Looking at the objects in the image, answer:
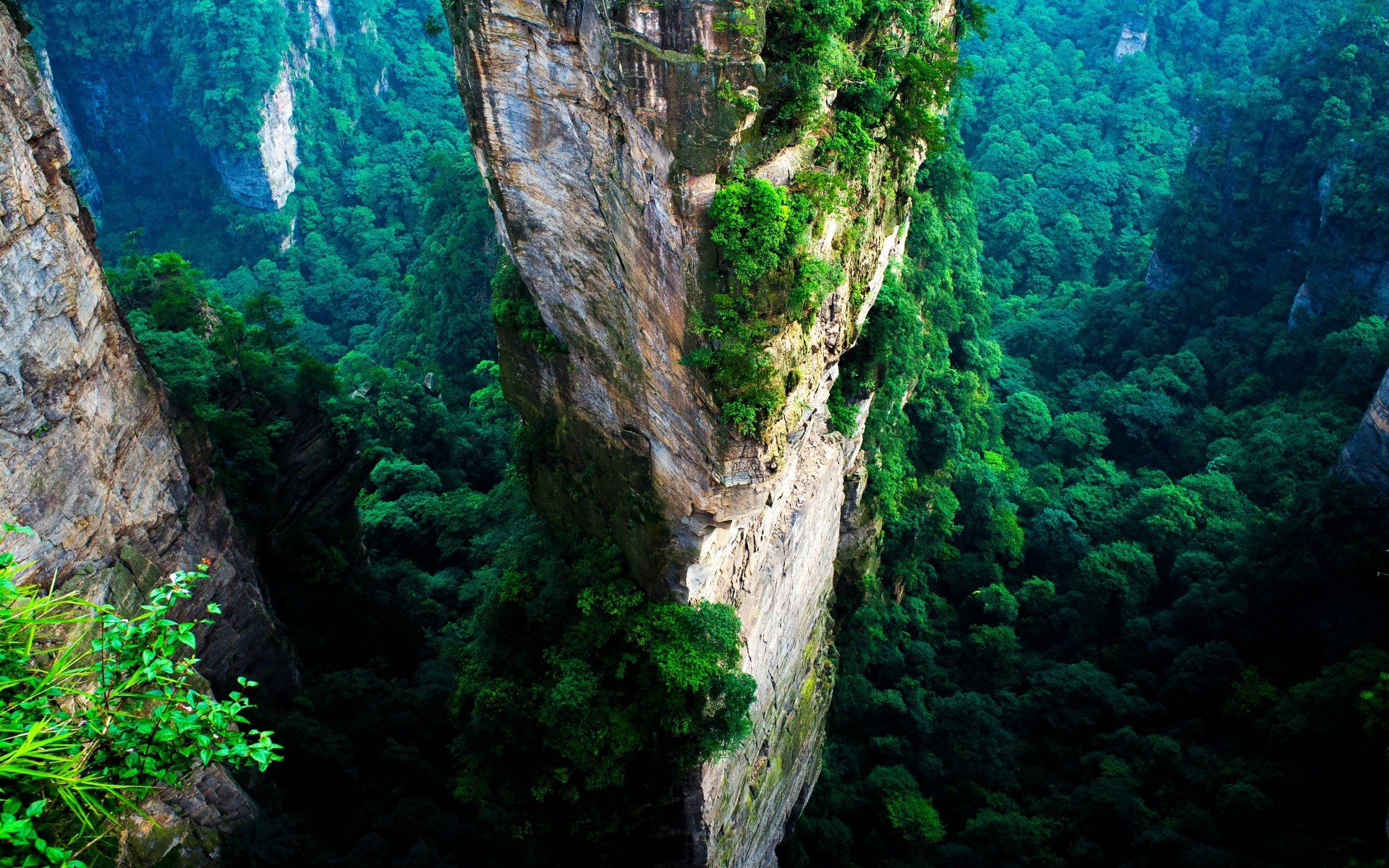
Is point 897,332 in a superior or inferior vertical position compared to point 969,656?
superior

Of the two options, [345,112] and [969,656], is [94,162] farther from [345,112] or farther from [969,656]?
[969,656]

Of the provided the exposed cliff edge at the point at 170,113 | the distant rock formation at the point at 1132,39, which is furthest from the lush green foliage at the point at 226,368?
the distant rock formation at the point at 1132,39

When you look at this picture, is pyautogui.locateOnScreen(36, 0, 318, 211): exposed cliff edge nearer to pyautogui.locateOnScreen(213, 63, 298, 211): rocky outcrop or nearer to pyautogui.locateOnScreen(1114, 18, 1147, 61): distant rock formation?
pyautogui.locateOnScreen(213, 63, 298, 211): rocky outcrop

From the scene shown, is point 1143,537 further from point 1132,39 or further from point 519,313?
point 1132,39

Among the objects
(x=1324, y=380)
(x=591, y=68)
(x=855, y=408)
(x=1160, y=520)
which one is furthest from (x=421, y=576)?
(x=1324, y=380)

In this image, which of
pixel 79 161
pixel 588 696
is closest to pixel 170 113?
pixel 79 161

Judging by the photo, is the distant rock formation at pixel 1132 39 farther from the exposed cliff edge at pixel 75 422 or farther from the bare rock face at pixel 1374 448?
the exposed cliff edge at pixel 75 422

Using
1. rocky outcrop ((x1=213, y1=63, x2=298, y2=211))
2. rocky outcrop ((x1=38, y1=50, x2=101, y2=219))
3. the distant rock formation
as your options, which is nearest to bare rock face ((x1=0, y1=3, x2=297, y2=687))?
rocky outcrop ((x1=213, y1=63, x2=298, y2=211))
